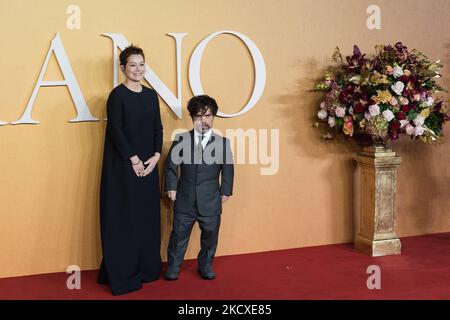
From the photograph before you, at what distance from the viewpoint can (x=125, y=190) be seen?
3668 millimetres

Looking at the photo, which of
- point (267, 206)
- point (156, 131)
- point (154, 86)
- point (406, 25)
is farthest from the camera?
point (406, 25)

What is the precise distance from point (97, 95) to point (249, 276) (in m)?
1.74

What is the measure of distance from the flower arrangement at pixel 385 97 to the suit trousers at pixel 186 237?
4.41ft

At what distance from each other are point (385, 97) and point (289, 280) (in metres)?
1.57

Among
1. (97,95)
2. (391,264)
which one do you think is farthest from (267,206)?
(97,95)

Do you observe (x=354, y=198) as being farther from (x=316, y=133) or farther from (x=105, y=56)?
(x=105, y=56)

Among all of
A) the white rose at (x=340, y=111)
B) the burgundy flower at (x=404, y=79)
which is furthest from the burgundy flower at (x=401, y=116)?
the white rose at (x=340, y=111)

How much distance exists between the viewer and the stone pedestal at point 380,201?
4387 millimetres

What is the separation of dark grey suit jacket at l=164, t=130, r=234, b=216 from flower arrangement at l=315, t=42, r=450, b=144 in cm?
105

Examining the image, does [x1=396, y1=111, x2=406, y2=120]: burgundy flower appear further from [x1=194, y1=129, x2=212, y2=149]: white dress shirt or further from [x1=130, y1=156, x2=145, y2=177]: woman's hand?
[x1=130, y1=156, x2=145, y2=177]: woman's hand

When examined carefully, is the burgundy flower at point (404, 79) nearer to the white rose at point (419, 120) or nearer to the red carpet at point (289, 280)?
the white rose at point (419, 120)

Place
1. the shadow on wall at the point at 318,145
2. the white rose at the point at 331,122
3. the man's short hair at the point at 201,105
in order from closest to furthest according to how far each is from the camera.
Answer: the man's short hair at the point at 201,105
the white rose at the point at 331,122
the shadow on wall at the point at 318,145

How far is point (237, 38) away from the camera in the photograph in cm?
438

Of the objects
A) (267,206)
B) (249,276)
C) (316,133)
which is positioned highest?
(316,133)
